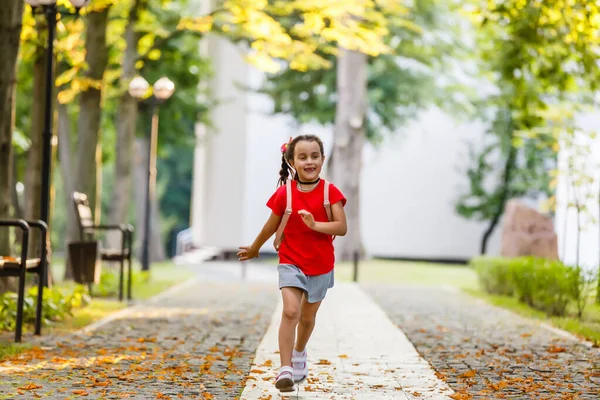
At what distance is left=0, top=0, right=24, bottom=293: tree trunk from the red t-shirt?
17.1ft

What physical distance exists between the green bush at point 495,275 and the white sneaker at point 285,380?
10.4 metres

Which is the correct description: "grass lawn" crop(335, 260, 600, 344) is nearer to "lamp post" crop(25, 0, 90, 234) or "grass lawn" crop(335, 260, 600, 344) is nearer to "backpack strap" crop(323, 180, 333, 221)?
"backpack strap" crop(323, 180, 333, 221)

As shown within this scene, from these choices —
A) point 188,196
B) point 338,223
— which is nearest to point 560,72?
point 338,223

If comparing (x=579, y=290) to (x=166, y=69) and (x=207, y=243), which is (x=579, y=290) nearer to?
(x=166, y=69)

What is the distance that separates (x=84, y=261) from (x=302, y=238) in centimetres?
782

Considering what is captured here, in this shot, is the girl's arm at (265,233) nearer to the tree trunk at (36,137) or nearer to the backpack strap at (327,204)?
the backpack strap at (327,204)

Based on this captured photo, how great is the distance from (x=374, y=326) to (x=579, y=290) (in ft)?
8.66

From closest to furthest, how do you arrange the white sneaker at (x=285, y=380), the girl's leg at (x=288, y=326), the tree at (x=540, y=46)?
the white sneaker at (x=285, y=380) < the girl's leg at (x=288, y=326) < the tree at (x=540, y=46)

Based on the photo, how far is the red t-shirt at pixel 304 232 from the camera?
6.63 meters

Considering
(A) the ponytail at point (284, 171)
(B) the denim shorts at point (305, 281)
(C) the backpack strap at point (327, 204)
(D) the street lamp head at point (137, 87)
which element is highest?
(D) the street lamp head at point (137, 87)

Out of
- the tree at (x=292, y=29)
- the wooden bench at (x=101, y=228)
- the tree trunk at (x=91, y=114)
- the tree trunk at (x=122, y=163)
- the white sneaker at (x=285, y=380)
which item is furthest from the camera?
the tree trunk at (x=122, y=163)

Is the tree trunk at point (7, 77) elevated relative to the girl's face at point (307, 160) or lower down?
elevated

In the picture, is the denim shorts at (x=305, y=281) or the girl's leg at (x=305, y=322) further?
the girl's leg at (x=305, y=322)

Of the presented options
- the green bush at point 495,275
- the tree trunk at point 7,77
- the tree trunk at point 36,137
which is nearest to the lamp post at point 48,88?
the tree trunk at point 7,77
